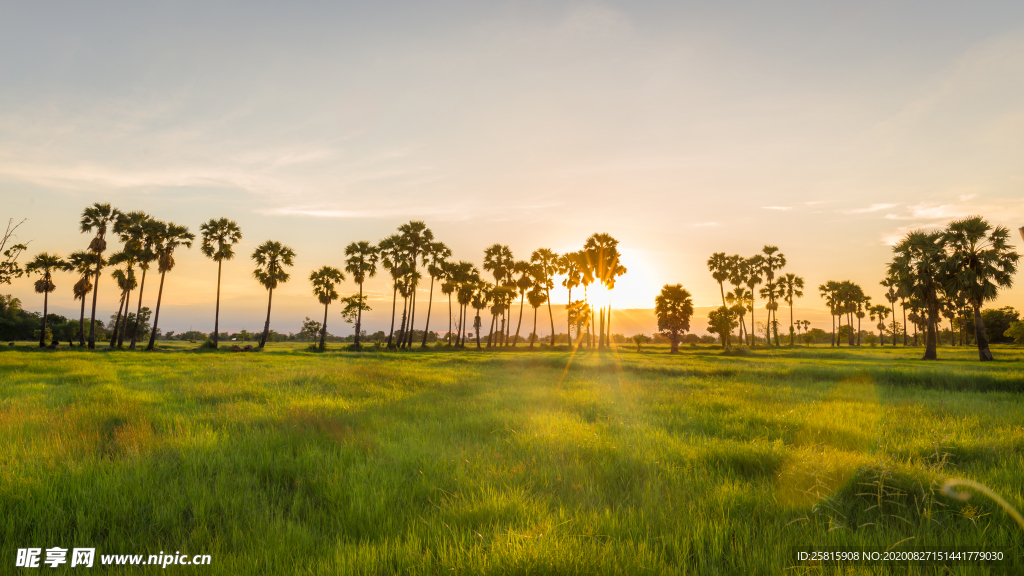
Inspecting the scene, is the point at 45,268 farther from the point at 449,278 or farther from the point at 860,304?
the point at 860,304

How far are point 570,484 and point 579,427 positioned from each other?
328cm

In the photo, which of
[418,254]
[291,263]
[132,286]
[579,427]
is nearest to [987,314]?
[418,254]

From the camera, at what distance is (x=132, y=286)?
5547cm

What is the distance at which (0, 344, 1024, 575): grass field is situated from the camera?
3604mm

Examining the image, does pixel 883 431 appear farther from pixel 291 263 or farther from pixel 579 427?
pixel 291 263

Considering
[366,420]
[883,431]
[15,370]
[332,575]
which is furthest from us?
[15,370]

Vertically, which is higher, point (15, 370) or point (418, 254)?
point (418, 254)

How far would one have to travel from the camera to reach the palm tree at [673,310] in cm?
6438

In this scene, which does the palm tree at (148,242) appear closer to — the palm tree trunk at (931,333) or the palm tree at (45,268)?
the palm tree at (45,268)

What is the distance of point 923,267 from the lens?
37562 millimetres

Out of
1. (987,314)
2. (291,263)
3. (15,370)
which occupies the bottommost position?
(15,370)

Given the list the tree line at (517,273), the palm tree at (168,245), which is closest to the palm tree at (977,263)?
the tree line at (517,273)

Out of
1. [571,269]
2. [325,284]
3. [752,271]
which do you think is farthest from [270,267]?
[752,271]

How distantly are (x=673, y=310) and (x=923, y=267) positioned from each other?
30.6 m
